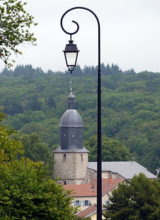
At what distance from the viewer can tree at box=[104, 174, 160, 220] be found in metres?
65.2

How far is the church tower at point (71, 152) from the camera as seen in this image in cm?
11138

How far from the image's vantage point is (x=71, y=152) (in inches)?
4405

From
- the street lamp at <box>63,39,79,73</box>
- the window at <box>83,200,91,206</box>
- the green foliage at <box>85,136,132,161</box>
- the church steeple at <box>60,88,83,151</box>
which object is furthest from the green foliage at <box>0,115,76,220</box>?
the green foliage at <box>85,136,132,161</box>

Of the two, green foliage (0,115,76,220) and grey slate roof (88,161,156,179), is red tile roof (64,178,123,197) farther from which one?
green foliage (0,115,76,220)

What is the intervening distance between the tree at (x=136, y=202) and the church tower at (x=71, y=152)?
4164 centimetres

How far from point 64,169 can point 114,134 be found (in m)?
79.1

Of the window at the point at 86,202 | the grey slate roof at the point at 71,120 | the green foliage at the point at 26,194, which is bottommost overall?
the window at the point at 86,202

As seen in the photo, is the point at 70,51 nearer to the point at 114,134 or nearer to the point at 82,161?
the point at 82,161

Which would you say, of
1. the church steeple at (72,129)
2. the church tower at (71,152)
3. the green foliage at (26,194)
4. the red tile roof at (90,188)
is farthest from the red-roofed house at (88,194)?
the green foliage at (26,194)

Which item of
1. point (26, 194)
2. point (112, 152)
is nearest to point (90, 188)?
point (112, 152)

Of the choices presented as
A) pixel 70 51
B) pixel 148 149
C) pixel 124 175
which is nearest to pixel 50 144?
pixel 148 149

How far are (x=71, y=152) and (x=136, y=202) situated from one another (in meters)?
45.2

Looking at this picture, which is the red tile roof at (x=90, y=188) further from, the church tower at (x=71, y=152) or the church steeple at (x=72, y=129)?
the church steeple at (x=72, y=129)

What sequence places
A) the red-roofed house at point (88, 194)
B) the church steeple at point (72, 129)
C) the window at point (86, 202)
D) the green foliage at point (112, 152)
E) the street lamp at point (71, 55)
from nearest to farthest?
1. the street lamp at point (71, 55)
2. the red-roofed house at point (88, 194)
3. the window at point (86, 202)
4. the church steeple at point (72, 129)
5. the green foliage at point (112, 152)
